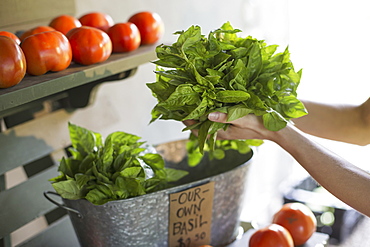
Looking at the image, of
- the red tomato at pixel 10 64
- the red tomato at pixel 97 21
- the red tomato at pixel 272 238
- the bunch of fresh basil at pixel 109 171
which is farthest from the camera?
the red tomato at pixel 97 21

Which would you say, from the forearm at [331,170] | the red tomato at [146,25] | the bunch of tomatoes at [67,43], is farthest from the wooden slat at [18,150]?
the forearm at [331,170]

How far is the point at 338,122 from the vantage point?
4.25ft

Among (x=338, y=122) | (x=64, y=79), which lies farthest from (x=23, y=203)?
(x=338, y=122)

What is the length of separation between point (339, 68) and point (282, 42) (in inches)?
16.8

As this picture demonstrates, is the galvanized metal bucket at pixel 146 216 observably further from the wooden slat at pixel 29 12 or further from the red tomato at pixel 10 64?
the wooden slat at pixel 29 12

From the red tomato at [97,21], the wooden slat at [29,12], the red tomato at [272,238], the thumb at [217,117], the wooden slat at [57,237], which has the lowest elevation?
the red tomato at [272,238]

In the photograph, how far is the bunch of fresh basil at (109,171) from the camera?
0.97 meters

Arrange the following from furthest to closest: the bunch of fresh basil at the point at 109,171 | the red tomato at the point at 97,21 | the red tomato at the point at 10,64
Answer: the red tomato at the point at 97,21
the bunch of fresh basil at the point at 109,171
the red tomato at the point at 10,64

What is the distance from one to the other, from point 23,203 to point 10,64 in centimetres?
49

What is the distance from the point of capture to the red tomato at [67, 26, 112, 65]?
3.25ft

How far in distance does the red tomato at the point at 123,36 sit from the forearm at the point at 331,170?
1.38 feet

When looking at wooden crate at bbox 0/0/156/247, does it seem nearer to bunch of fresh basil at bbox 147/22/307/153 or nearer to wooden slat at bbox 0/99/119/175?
wooden slat at bbox 0/99/119/175

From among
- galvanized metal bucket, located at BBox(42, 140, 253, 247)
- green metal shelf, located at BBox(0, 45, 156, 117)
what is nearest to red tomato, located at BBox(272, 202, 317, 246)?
galvanized metal bucket, located at BBox(42, 140, 253, 247)

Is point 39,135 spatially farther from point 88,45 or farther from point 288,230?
point 288,230
